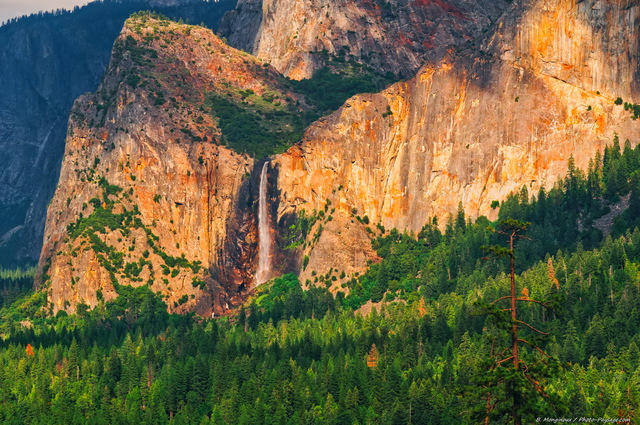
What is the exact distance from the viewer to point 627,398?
515ft

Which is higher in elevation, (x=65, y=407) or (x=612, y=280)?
(x=612, y=280)

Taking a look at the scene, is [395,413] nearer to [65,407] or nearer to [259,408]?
[259,408]

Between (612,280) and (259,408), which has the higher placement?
(612,280)

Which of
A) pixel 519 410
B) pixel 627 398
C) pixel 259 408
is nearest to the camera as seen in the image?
pixel 519 410

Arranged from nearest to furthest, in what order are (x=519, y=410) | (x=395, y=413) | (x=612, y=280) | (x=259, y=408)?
(x=519, y=410)
(x=395, y=413)
(x=259, y=408)
(x=612, y=280)

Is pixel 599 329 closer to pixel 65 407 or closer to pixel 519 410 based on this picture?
pixel 65 407

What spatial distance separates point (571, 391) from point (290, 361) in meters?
45.3

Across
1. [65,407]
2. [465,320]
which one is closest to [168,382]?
[65,407]

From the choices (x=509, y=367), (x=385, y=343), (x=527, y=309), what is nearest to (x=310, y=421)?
(x=385, y=343)

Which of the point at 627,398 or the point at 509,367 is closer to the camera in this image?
the point at 509,367

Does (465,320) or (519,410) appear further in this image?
(465,320)

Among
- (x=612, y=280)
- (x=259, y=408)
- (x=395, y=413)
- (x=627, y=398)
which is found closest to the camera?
(x=627, y=398)

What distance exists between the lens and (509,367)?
86.9m

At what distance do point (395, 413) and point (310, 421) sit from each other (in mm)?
11946
